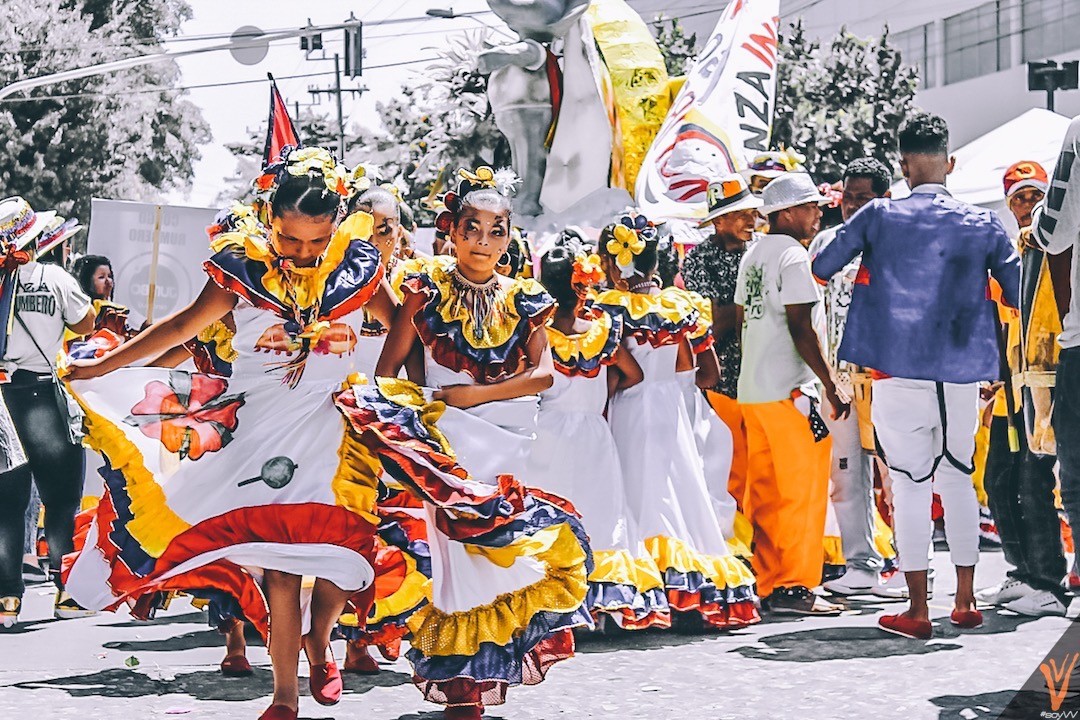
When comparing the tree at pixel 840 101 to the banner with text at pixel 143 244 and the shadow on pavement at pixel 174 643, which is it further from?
the shadow on pavement at pixel 174 643

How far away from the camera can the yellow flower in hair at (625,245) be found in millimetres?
7832

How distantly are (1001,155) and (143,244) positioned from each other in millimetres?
7340

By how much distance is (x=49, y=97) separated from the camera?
31.0 m

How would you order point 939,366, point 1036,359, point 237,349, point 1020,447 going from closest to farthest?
point 237,349
point 1036,359
point 939,366
point 1020,447

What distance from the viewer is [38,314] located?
348 inches

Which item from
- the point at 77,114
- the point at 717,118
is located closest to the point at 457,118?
the point at 717,118

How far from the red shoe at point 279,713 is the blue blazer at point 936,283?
3248mm

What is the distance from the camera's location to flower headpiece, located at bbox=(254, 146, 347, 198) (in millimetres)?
5586

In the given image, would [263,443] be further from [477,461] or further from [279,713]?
[279,713]

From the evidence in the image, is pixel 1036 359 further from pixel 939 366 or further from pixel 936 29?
pixel 936 29

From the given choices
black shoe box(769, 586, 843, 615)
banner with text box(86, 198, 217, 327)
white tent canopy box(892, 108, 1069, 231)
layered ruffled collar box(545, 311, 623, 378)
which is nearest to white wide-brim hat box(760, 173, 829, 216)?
layered ruffled collar box(545, 311, 623, 378)

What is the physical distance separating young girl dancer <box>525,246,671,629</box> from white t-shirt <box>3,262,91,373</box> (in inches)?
113

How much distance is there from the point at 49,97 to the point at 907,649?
27.1 meters

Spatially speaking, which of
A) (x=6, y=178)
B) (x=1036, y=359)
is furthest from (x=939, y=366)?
(x=6, y=178)
